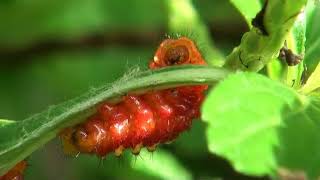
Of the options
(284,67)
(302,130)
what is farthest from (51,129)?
(284,67)

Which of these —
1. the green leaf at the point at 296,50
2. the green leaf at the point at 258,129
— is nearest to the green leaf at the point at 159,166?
the green leaf at the point at 296,50

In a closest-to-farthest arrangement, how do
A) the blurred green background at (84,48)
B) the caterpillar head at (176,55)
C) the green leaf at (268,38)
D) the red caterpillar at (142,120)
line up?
the green leaf at (268,38), the red caterpillar at (142,120), the caterpillar head at (176,55), the blurred green background at (84,48)

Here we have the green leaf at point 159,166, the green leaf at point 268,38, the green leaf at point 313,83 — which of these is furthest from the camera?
the green leaf at point 159,166

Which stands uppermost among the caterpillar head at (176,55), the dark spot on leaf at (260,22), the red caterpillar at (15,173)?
the dark spot on leaf at (260,22)

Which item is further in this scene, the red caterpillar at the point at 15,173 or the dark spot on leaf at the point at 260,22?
the red caterpillar at the point at 15,173

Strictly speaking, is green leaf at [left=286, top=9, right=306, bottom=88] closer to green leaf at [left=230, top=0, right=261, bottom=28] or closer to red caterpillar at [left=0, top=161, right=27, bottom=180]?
green leaf at [left=230, top=0, right=261, bottom=28]

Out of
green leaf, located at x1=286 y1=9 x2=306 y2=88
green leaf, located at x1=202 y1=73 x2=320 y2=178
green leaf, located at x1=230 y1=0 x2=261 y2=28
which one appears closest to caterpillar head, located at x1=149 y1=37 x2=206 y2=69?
green leaf, located at x1=230 y1=0 x2=261 y2=28

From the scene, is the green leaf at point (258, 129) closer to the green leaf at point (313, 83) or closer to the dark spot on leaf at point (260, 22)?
the dark spot on leaf at point (260, 22)
